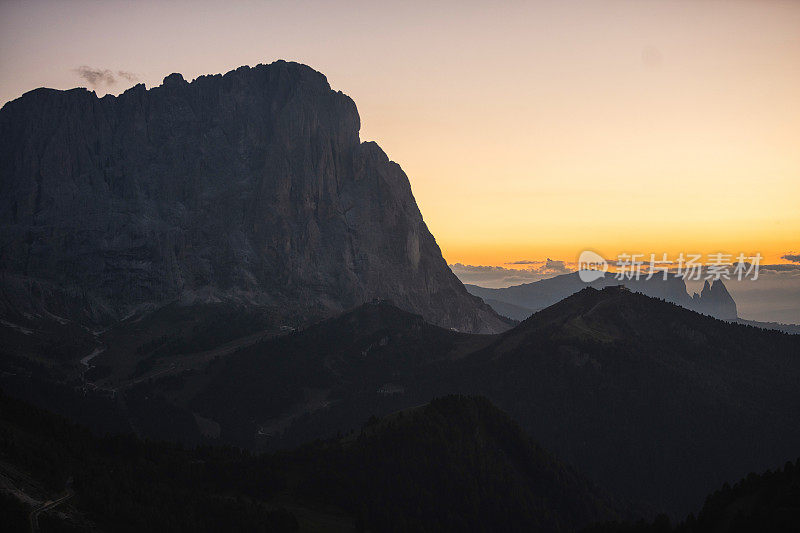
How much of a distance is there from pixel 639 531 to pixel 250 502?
88.1 m

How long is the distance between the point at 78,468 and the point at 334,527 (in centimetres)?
5934

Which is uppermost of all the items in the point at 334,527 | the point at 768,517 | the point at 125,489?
the point at 768,517

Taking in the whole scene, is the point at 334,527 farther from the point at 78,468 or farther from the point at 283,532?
the point at 78,468

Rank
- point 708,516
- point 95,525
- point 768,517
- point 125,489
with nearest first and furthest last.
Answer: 1. point 768,517
2. point 708,516
3. point 95,525
4. point 125,489

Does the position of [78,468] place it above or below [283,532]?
above

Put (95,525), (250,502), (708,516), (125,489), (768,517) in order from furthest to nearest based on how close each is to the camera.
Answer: (250,502)
(125,489)
(95,525)
(708,516)
(768,517)

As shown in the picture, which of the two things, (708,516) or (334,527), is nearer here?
(708,516)

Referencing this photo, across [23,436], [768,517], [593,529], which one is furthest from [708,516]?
[23,436]

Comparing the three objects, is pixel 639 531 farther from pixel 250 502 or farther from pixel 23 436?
pixel 23 436

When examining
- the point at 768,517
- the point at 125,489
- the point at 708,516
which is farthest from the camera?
the point at 125,489

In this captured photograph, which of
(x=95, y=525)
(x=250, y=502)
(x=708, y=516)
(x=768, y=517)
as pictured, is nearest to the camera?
(x=768, y=517)

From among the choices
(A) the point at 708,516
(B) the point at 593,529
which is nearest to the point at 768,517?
(A) the point at 708,516

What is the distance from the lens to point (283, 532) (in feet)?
607

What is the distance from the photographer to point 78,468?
18300 cm
